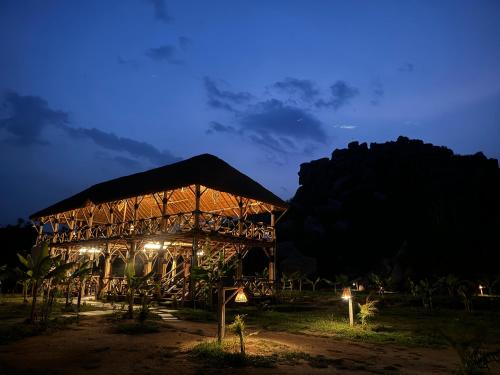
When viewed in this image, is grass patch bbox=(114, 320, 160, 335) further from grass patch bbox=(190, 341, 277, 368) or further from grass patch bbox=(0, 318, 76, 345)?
grass patch bbox=(190, 341, 277, 368)

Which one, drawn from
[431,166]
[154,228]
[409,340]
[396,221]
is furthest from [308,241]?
[409,340]

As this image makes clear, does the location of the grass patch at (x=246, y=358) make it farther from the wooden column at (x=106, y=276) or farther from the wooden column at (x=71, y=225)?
the wooden column at (x=71, y=225)

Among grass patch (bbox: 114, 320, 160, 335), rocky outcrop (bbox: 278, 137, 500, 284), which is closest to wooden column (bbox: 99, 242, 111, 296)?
grass patch (bbox: 114, 320, 160, 335)

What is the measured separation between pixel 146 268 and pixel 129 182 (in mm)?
6040

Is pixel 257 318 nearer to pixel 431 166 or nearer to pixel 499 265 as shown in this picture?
pixel 499 265

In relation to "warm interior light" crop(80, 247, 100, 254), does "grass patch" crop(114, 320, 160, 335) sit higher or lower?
lower

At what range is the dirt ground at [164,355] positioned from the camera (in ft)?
21.4

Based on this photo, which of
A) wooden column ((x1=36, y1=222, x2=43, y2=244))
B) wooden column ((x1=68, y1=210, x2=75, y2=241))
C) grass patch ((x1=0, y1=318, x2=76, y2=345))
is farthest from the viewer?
wooden column ((x1=36, y1=222, x2=43, y2=244))

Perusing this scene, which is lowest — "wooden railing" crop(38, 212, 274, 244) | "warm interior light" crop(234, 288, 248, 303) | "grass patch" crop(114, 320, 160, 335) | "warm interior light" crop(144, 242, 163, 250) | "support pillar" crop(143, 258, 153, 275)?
"grass patch" crop(114, 320, 160, 335)

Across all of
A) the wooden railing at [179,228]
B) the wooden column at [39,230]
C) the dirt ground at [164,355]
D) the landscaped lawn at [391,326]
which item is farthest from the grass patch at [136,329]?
the wooden column at [39,230]

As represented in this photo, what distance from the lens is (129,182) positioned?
84.4 ft

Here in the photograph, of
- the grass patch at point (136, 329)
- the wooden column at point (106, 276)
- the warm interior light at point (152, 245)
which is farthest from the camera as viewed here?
the wooden column at point (106, 276)

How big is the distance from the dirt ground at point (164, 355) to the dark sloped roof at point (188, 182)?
983 centimetres

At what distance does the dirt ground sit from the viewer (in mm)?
6527
